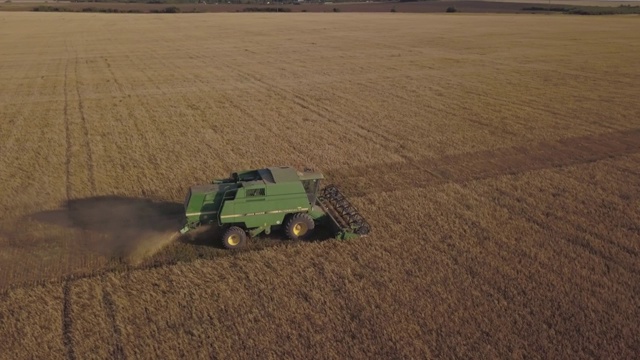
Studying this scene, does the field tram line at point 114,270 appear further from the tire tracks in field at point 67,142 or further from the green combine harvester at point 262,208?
the tire tracks in field at point 67,142

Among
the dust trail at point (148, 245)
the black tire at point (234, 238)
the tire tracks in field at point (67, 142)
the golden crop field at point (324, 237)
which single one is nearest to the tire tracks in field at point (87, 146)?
the golden crop field at point (324, 237)

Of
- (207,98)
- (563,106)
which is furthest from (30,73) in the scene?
(563,106)

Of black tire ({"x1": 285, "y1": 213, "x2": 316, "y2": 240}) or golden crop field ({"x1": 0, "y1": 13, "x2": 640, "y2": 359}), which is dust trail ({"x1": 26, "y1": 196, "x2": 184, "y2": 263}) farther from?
black tire ({"x1": 285, "y1": 213, "x2": 316, "y2": 240})

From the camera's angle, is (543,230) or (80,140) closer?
(543,230)

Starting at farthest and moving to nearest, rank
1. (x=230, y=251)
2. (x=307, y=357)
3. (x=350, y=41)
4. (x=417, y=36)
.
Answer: (x=417, y=36), (x=350, y=41), (x=230, y=251), (x=307, y=357)

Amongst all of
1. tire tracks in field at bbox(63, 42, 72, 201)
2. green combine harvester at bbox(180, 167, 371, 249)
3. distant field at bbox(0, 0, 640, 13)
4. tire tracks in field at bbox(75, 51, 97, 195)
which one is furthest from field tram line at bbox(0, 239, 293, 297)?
distant field at bbox(0, 0, 640, 13)

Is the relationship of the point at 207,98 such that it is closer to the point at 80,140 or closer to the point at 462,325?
the point at 80,140
